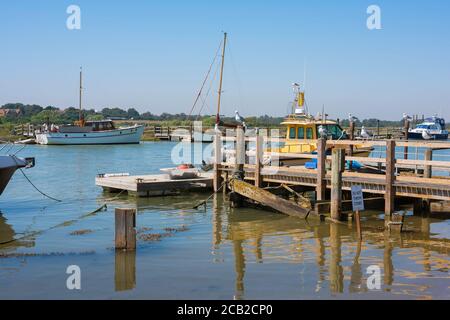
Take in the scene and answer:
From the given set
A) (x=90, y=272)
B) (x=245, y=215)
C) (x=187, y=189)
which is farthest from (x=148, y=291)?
(x=187, y=189)

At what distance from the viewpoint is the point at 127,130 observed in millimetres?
70812

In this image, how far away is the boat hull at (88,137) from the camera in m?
68.9

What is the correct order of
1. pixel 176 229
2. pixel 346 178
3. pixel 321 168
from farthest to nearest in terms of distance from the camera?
pixel 346 178
pixel 321 168
pixel 176 229

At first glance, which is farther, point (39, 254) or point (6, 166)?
point (6, 166)

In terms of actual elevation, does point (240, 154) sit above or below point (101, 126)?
below

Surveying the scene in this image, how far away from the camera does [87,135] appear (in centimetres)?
6888

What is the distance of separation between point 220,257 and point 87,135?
196 ft

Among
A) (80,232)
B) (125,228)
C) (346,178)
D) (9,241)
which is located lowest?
(9,241)

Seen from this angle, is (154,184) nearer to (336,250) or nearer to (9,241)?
(9,241)

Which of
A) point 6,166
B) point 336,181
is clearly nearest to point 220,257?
point 336,181

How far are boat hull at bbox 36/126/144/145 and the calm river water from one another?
51.6 metres

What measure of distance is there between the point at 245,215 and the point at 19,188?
1225 centimetres

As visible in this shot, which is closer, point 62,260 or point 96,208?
point 62,260
